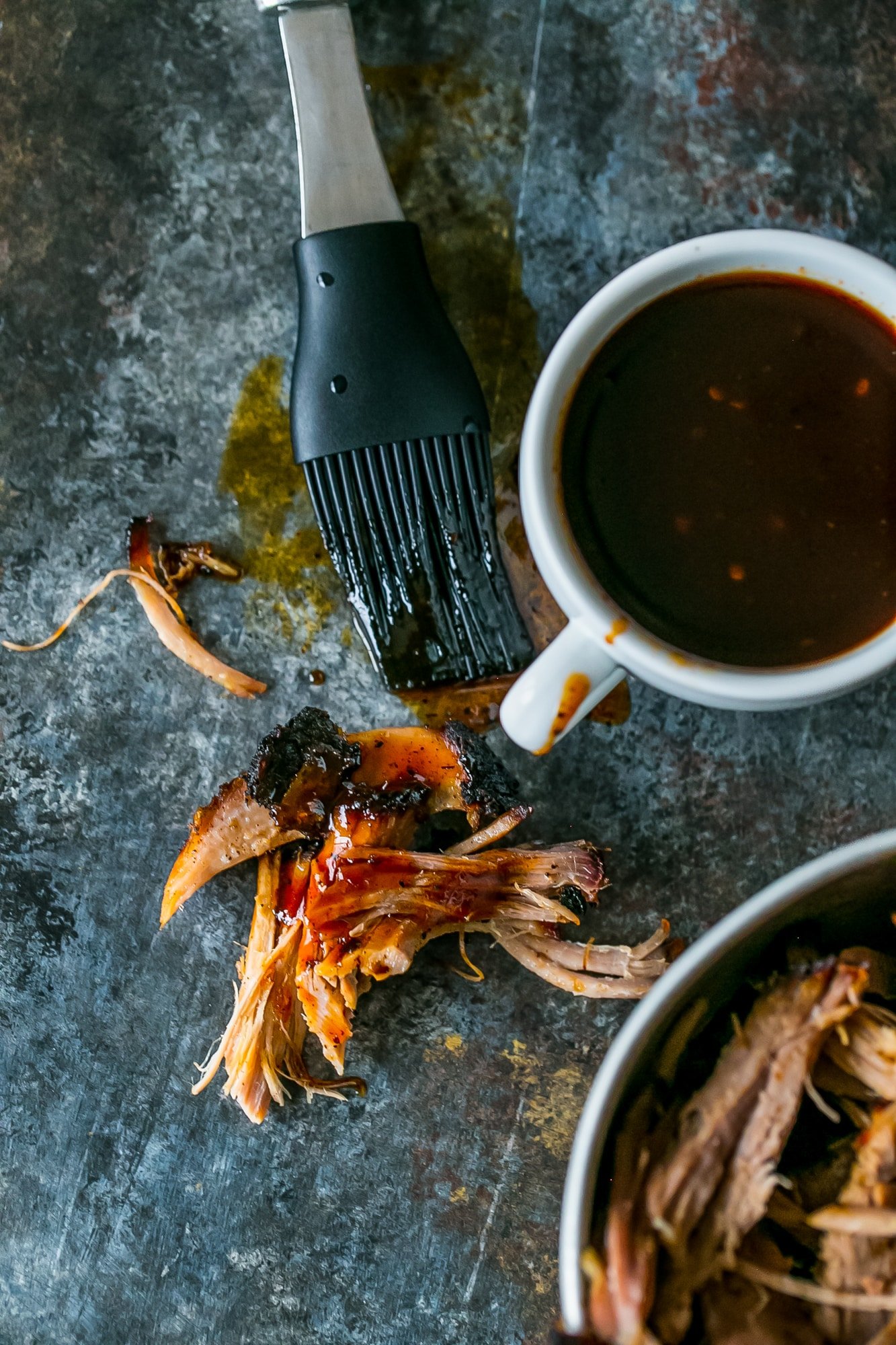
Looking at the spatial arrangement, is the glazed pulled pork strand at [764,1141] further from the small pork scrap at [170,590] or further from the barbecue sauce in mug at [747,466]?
the small pork scrap at [170,590]

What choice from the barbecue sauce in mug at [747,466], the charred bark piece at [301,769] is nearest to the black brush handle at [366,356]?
the barbecue sauce in mug at [747,466]

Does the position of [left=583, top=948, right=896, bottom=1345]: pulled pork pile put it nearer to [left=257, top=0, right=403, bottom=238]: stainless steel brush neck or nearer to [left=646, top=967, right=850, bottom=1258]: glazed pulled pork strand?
[left=646, top=967, right=850, bottom=1258]: glazed pulled pork strand

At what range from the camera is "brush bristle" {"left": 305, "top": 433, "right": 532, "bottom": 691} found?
4.66 feet

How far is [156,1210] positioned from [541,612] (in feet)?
3.24

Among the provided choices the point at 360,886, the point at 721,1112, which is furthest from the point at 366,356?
the point at 721,1112

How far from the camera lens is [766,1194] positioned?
104 cm

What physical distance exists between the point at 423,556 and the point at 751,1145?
819 millimetres

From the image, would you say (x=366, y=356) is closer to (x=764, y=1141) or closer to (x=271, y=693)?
(x=271, y=693)

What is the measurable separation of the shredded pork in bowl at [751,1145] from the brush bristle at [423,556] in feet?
1.81

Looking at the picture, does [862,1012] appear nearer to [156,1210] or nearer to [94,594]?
[156,1210]

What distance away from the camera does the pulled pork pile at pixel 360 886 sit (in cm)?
134

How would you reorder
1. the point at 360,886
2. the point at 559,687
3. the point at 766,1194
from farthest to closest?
the point at 360,886
the point at 559,687
the point at 766,1194

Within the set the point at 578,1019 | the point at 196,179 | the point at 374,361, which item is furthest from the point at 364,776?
the point at 196,179

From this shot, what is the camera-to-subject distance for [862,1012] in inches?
44.0
